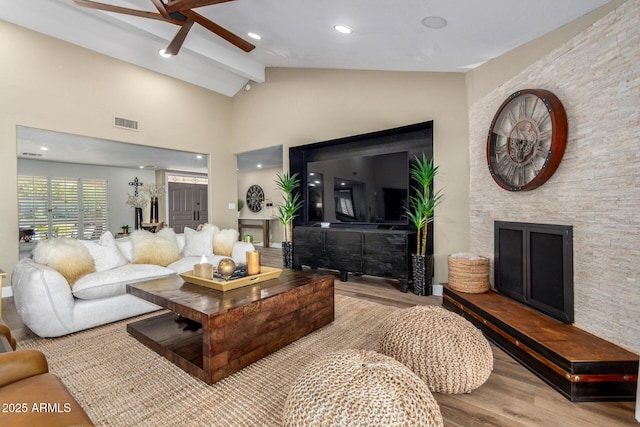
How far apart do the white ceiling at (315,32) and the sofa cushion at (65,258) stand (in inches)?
115

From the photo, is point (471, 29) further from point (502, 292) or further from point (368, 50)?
point (502, 292)

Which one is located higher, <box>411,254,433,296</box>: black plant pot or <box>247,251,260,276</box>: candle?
<box>247,251,260,276</box>: candle

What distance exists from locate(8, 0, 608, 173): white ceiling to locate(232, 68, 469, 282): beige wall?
0.93 feet

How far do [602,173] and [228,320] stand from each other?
2.60 meters

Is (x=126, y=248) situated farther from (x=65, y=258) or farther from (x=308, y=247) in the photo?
(x=308, y=247)

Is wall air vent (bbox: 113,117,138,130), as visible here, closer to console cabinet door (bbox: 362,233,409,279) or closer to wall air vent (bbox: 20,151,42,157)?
console cabinet door (bbox: 362,233,409,279)

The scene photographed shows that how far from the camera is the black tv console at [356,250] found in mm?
3996

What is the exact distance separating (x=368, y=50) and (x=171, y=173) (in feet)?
28.5

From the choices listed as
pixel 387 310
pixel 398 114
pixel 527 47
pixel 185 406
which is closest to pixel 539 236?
pixel 387 310

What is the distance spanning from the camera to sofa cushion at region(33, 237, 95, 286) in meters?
2.69

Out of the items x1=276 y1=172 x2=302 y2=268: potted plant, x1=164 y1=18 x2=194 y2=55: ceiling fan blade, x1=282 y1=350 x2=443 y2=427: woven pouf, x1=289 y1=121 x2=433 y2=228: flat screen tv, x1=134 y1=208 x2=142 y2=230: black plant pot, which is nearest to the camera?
x1=282 y1=350 x2=443 y2=427: woven pouf

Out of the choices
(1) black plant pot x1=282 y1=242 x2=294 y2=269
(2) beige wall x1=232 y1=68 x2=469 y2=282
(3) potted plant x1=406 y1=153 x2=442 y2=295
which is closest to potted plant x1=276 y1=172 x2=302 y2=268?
(1) black plant pot x1=282 y1=242 x2=294 y2=269

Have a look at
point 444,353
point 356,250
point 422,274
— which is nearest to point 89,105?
point 356,250

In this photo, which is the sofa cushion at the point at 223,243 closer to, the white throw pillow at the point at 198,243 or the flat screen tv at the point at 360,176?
the white throw pillow at the point at 198,243
